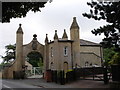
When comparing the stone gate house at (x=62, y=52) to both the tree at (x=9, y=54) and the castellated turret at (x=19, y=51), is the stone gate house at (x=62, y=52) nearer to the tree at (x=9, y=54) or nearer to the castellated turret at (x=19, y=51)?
the castellated turret at (x=19, y=51)

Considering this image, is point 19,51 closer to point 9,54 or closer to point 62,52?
point 62,52

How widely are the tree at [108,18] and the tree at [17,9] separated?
14.6 feet

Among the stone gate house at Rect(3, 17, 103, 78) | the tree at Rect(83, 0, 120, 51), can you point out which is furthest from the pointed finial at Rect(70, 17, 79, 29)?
the tree at Rect(83, 0, 120, 51)

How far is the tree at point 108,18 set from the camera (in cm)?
1617

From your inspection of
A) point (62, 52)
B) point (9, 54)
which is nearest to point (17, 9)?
point (62, 52)

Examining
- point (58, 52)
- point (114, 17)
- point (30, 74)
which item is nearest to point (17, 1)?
point (114, 17)

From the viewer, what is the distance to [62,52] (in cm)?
4703

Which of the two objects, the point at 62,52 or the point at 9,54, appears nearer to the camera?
the point at 62,52

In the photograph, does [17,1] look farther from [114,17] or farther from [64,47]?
[64,47]

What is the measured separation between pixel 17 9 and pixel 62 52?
3320cm

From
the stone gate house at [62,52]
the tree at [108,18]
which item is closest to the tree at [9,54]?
the stone gate house at [62,52]

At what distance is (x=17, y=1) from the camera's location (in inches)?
536

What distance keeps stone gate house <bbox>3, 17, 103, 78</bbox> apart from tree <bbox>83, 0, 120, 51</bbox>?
2952cm

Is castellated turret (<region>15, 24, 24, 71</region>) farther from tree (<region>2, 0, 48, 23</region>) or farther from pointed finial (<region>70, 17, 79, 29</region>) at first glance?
tree (<region>2, 0, 48, 23</region>)
